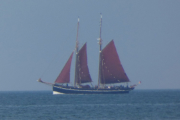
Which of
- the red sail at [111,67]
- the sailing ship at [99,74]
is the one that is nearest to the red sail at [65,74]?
the sailing ship at [99,74]

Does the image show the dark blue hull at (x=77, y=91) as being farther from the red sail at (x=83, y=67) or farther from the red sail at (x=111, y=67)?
the red sail at (x=111, y=67)

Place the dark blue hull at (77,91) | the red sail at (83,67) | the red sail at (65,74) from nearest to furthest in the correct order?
1. the red sail at (65,74)
2. the red sail at (83,67)
3. the dark blue hull at (77,91)

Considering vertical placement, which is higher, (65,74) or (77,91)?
Result: (65,74)

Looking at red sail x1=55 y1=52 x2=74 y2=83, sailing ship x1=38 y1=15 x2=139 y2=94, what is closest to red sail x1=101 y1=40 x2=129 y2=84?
sailing ship x1=38 y1=15 x2=139 y2=94

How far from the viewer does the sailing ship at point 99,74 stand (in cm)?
11506

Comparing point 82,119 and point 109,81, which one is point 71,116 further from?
point 109,81

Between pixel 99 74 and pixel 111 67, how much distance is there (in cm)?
500

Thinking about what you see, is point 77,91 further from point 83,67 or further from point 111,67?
point 111,67

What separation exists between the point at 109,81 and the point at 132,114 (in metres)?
57.0

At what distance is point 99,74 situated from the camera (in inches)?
4727

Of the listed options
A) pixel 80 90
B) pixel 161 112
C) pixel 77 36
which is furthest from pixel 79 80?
pixel 161 112

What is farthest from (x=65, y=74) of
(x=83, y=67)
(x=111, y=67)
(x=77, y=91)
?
(x=111, y=67)

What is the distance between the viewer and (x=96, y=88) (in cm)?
12012

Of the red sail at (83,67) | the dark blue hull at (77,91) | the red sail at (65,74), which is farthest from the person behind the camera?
the dark blue hull at (77,91)
